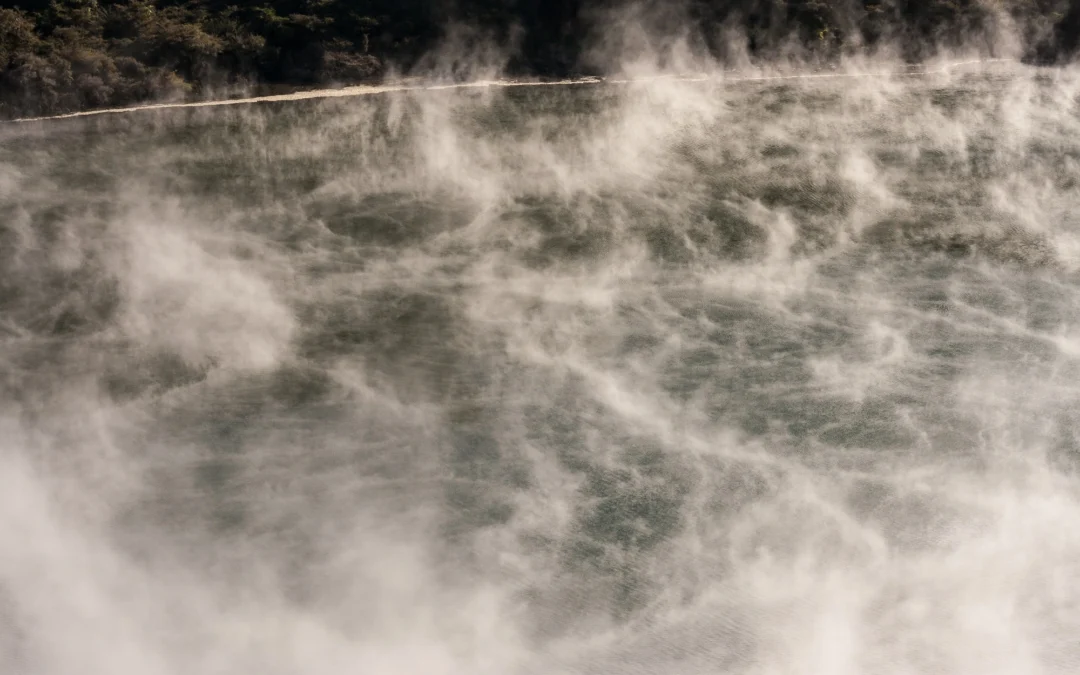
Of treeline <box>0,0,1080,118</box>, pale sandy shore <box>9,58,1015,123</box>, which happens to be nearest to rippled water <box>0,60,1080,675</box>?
pale sandy shore <box>9,58,1015,123</box>

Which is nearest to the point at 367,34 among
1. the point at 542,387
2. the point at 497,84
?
the point at 497,84

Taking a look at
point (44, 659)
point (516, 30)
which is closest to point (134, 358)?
point (44, 659)

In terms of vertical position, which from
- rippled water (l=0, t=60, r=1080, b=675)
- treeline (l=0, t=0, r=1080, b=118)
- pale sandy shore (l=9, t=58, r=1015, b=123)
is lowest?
rippled water (l=0, t=60, r=1080, b=675)

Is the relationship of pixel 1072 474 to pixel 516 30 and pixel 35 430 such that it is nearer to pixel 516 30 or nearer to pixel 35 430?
pixel 516 30

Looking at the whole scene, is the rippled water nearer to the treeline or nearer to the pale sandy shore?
the pale sandy shore

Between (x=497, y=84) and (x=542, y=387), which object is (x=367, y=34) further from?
(x=542, y=387)

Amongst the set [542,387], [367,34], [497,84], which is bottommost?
[542,387]

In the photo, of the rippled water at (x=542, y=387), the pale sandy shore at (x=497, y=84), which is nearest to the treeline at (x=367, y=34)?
the pale sandy shore at (x=497, y=84)
